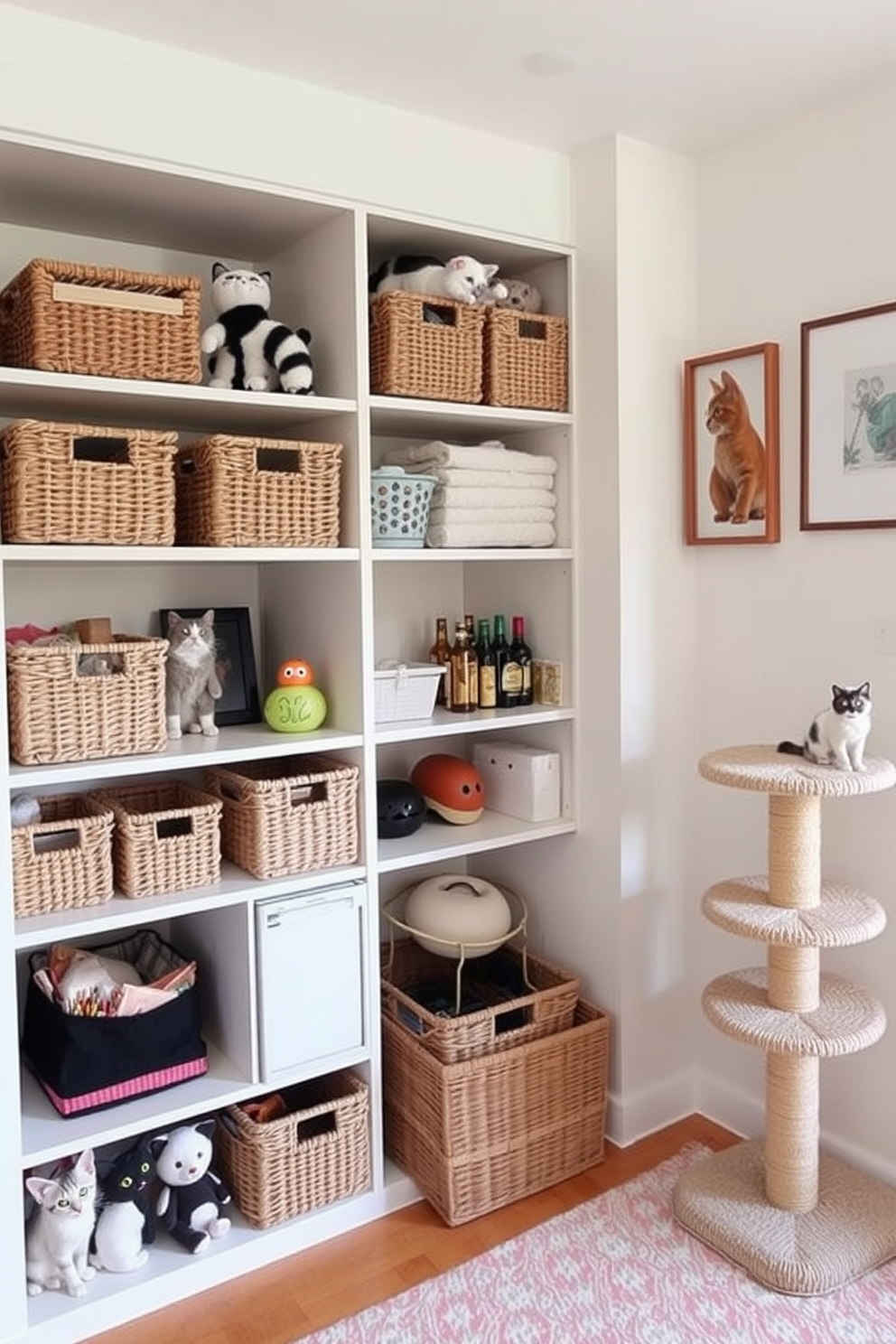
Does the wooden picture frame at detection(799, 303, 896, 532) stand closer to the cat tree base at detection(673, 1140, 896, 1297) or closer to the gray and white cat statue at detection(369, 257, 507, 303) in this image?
the gray and white cat statue at detection(369, 257, 507, 303)

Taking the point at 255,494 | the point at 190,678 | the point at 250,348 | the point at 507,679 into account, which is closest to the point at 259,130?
the point at 250,348

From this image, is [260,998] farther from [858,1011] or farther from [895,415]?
[895,415]

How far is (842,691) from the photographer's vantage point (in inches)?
81.4

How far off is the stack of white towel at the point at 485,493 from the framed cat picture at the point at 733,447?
1.12 ft

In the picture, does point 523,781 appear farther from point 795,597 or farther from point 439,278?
point 439,278

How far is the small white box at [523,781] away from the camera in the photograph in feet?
8.70

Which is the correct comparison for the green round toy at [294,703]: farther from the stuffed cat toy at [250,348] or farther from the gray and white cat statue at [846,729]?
the gray and white cat statue at [846,729]

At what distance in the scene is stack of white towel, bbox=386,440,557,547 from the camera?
8.04 ft

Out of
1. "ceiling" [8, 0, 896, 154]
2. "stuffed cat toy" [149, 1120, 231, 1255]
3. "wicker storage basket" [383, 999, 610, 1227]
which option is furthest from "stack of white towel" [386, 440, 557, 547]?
"stuffed cat toy" [149, 1120, 231, 1255]

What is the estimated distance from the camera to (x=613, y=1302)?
2053mm

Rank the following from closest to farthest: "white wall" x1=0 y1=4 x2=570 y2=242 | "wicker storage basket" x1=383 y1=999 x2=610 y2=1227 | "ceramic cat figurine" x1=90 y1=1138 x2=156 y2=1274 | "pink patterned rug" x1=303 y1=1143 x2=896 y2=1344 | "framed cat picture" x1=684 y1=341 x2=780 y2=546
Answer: "white wall" x1=0 y1=4 x2=570 y2=242 → "pink patterned rug" x1=303 y1=1143 x2=896 y2=1344 → "ceramic cat figurine" x1=90 y1=1138 x2=156 y2=1274 → "wicker storage basket" x1=383 y1=999 x2=610 y2=1227 → "framed cat picture" x1=684 y1=341 x2=780 y2=546

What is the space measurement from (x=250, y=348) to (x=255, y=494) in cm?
31

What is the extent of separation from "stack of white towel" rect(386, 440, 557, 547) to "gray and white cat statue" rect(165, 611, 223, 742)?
557 mm

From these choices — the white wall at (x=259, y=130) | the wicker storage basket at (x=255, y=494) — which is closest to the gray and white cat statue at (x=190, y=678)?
the wicker storage basket at (x=255, y=494)
